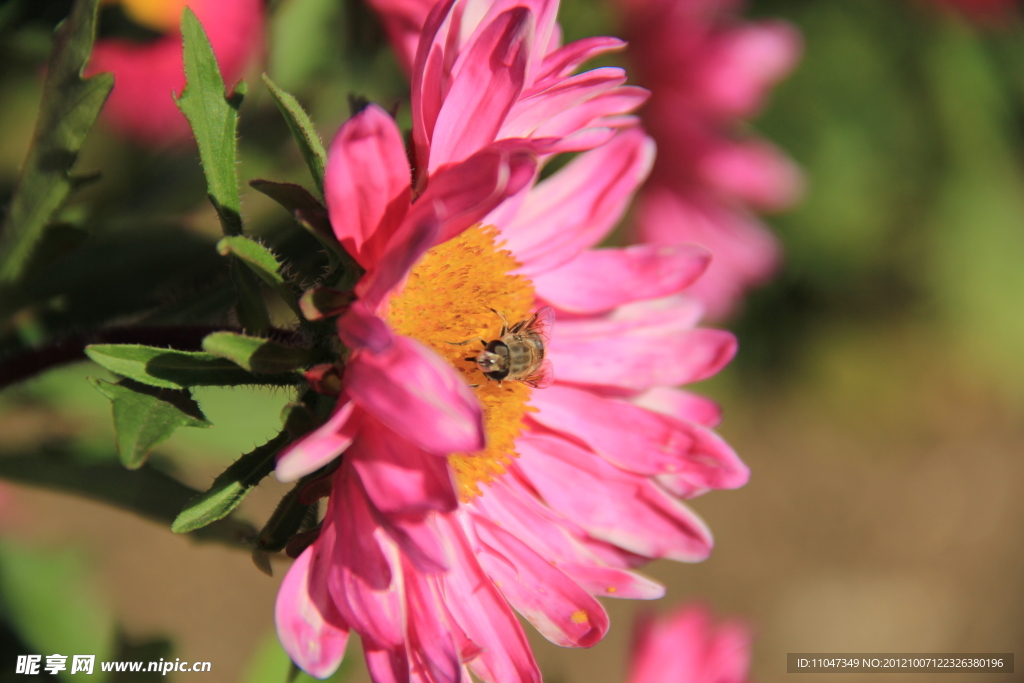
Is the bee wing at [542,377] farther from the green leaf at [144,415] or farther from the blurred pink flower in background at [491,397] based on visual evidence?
the green leaf at [144,415]

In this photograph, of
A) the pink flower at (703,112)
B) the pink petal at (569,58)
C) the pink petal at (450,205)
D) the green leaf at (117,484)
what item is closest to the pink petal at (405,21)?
the pink petal at (569,58)

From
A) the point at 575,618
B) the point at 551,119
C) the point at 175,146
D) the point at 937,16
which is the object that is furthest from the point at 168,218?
the point at 937,16

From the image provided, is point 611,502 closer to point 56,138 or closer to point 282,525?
point 282,525

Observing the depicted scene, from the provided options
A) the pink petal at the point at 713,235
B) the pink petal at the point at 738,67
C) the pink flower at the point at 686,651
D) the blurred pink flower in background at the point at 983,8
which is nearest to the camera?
the pink flower at the point at 686,651

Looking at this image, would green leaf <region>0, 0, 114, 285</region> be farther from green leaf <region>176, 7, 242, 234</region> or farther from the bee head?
the bee head

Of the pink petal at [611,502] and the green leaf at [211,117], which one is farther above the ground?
the green leaf at [211,117]

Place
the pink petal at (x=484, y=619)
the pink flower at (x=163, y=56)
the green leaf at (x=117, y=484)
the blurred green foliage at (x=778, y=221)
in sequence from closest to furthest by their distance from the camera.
→ 1. the pink petal at (x=484, y=619)
2. the green leaf at (x=117, y=484)
3. the blurred green foliage at (x=778, y=221)
4. the pink flower at (x=163, y=56)
